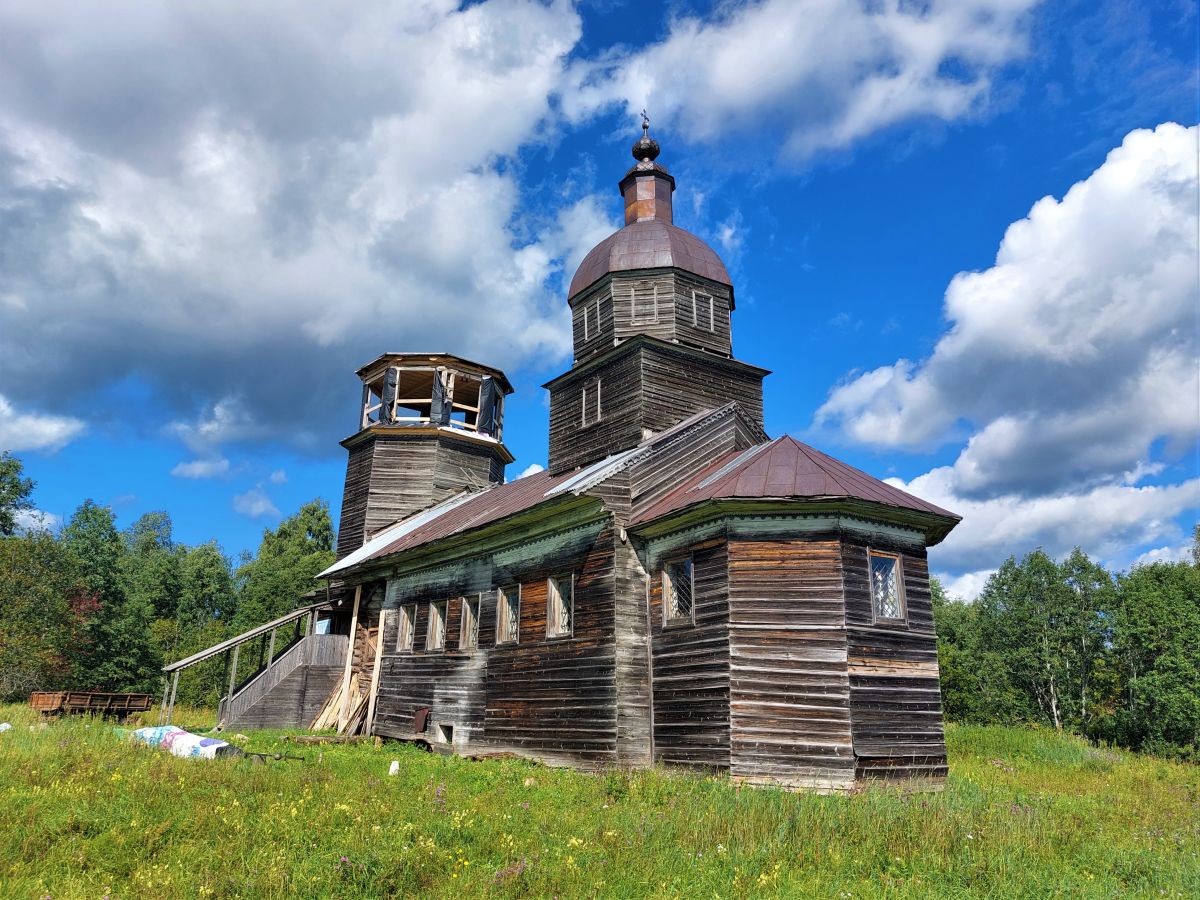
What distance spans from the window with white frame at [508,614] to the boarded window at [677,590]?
12.9ft

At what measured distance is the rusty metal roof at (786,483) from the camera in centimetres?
1393

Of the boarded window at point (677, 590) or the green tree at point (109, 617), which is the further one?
the green tree at point (109, 617)

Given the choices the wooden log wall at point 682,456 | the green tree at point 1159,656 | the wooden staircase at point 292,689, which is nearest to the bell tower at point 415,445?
the wooden staircase at point 292,689

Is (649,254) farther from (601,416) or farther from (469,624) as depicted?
(469,624)

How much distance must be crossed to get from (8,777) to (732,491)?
35.6ft

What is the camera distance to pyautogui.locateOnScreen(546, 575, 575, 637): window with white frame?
16.6 metres

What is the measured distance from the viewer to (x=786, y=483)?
1424cm

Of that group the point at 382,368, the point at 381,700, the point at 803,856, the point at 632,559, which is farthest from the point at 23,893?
the point at 382,368

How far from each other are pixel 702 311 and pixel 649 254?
82.3 inches

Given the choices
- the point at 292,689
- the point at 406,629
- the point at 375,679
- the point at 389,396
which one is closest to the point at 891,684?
the point at 406,629

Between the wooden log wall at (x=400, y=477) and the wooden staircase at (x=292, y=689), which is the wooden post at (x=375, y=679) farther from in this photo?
the wooden log wall at (x=400, y=477)

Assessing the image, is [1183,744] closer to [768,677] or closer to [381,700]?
[768,677]

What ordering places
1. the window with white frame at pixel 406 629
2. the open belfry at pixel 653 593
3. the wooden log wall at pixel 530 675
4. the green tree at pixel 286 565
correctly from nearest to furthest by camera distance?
the open belfry at pixel 653 593 → the wooden log wall at pixel 530 675 → the window with white frame at pixel 406 629 → the green tree at pixel 286 565

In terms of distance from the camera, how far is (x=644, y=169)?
78.5ft
